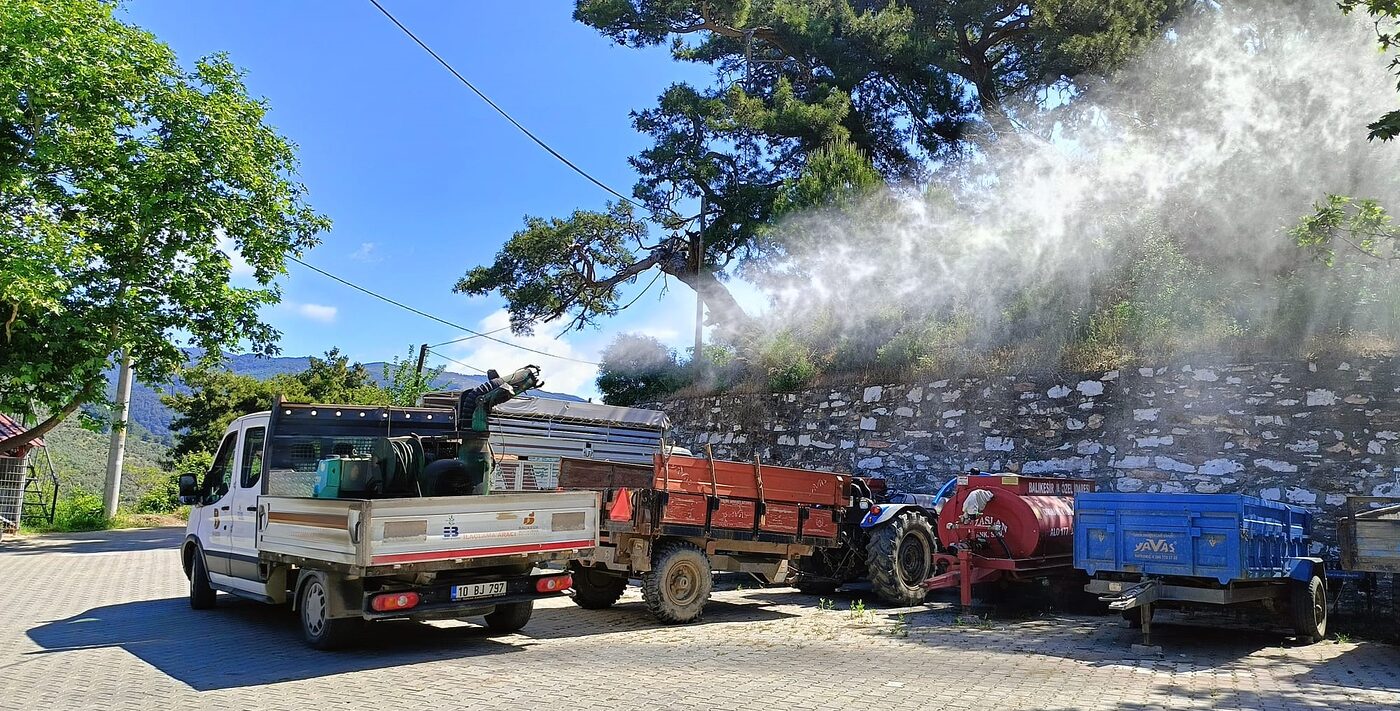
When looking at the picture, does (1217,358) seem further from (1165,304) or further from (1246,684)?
(1246,684)

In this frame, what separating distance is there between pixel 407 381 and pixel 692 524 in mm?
21372

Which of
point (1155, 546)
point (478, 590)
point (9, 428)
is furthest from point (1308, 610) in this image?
point (9, 428)

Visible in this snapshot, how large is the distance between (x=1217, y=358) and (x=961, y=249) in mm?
6693

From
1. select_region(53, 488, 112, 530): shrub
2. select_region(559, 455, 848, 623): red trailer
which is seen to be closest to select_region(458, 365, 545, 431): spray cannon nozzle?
select_region(559, 455, 848, 623): red trailer

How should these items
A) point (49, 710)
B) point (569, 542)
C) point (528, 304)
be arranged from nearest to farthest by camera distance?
point (49, 710)
point (569, 542)
point (528, 304)

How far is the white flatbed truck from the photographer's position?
7.20m

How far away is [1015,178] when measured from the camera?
68.2 feet

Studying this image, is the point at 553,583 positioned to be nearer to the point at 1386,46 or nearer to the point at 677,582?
the point at 677,582

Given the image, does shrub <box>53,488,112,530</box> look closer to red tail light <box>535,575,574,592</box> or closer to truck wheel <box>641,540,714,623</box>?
truck wheel <box>641,540,714,623</box>

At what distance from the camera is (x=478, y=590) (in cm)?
768

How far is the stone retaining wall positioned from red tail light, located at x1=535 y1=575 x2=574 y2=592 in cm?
903

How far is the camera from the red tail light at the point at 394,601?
714 cm

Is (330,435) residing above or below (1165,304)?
below

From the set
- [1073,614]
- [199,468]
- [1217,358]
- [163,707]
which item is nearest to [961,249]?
[1217,358]
